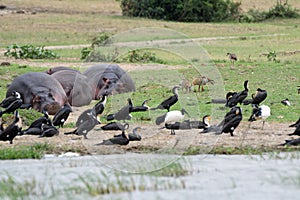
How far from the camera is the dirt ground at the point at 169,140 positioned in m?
9.94

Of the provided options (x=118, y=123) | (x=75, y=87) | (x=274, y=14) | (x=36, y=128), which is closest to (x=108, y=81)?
(x=75, y=87)

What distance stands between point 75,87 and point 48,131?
438 cm

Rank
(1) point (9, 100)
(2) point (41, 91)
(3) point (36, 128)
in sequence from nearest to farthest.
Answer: (3) point (36, 128)
(1) point (9, 100)
(2) point (41, 91)

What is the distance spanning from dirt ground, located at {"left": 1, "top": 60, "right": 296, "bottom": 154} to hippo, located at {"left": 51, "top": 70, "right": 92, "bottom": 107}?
335 centimetres

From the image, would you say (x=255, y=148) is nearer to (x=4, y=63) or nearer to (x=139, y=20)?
(x=4, y=63)

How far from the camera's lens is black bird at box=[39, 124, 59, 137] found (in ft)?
35.6

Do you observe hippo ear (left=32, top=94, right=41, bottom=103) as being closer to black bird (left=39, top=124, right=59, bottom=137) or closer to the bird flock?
the bird flock

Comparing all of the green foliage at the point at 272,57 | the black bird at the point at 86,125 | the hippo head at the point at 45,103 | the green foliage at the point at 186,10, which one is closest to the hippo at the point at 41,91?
the hippo head at the point at 45,103

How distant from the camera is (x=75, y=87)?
1516cm

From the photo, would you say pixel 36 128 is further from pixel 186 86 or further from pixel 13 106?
pixel 186 86

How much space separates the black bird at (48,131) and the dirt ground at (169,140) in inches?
2.8

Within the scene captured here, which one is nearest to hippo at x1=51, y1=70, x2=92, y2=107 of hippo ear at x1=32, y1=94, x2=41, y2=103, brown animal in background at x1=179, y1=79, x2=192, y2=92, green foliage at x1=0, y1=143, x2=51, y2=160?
hippo ear at x1=32, y1=94, x2=41, y2=103

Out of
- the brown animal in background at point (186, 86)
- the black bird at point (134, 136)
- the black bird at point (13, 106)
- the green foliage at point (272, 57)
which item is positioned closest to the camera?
the black bird at point (134, 136)

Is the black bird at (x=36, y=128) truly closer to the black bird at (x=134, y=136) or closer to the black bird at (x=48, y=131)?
the black bird at (x=48, y=131)
